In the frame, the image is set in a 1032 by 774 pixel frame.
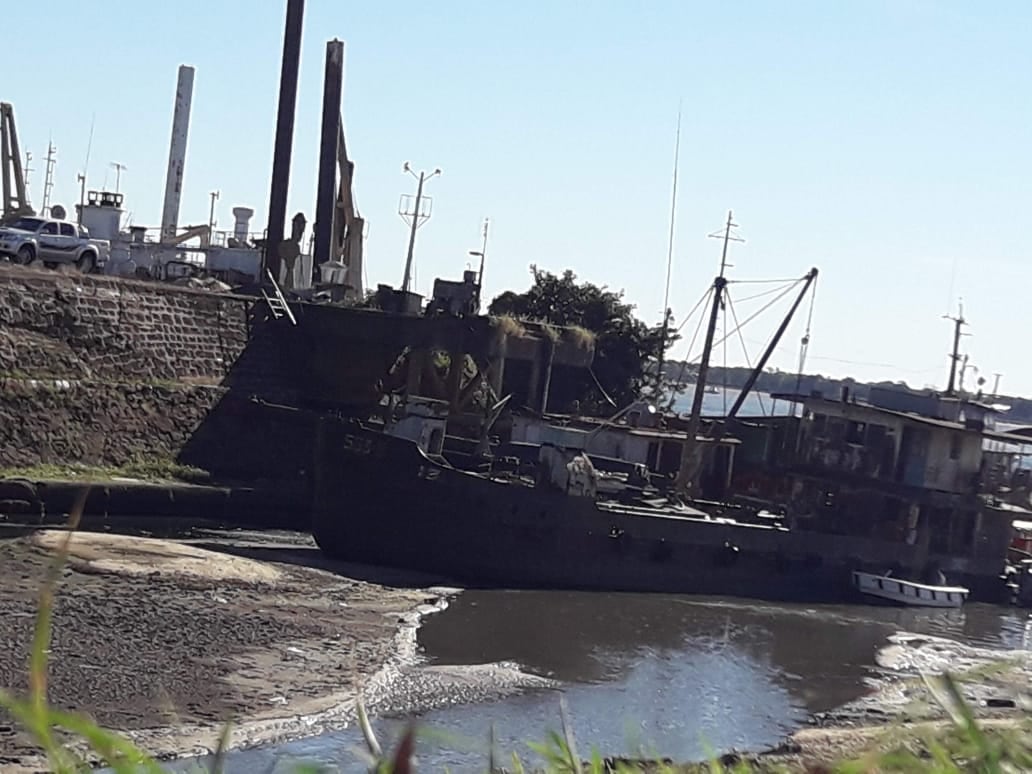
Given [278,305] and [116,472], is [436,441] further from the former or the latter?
[278,305]

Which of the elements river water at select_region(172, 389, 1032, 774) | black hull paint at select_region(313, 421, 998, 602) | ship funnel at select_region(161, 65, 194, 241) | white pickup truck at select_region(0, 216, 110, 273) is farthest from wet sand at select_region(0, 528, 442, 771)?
ship funnel at select_region(161, 65, 194, 241)

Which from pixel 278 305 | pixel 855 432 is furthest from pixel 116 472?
pixel 855 432

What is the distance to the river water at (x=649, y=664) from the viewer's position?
16422 millimetres

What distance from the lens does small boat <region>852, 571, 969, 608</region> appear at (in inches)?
1256

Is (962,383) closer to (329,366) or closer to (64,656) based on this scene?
(329,366)

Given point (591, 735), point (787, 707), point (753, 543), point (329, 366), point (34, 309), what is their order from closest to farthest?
point (591, 735) < point (787, 707) < point (753, 543) < point (34, 309) < point (329, 366)

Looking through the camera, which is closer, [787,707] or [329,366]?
[787,707]

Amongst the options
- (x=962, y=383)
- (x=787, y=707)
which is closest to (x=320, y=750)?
(x=787, y=707)

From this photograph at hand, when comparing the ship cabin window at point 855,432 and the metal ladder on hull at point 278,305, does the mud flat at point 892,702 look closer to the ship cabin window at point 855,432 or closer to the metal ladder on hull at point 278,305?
the ship cabin window at point 855,432

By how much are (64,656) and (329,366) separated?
20.6 m

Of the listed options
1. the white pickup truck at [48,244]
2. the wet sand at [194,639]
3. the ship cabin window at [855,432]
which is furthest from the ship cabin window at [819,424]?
the white pickup truck at [48,244]

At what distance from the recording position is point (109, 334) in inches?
1332

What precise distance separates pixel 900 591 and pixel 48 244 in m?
23.2

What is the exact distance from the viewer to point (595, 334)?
45.4 meters
